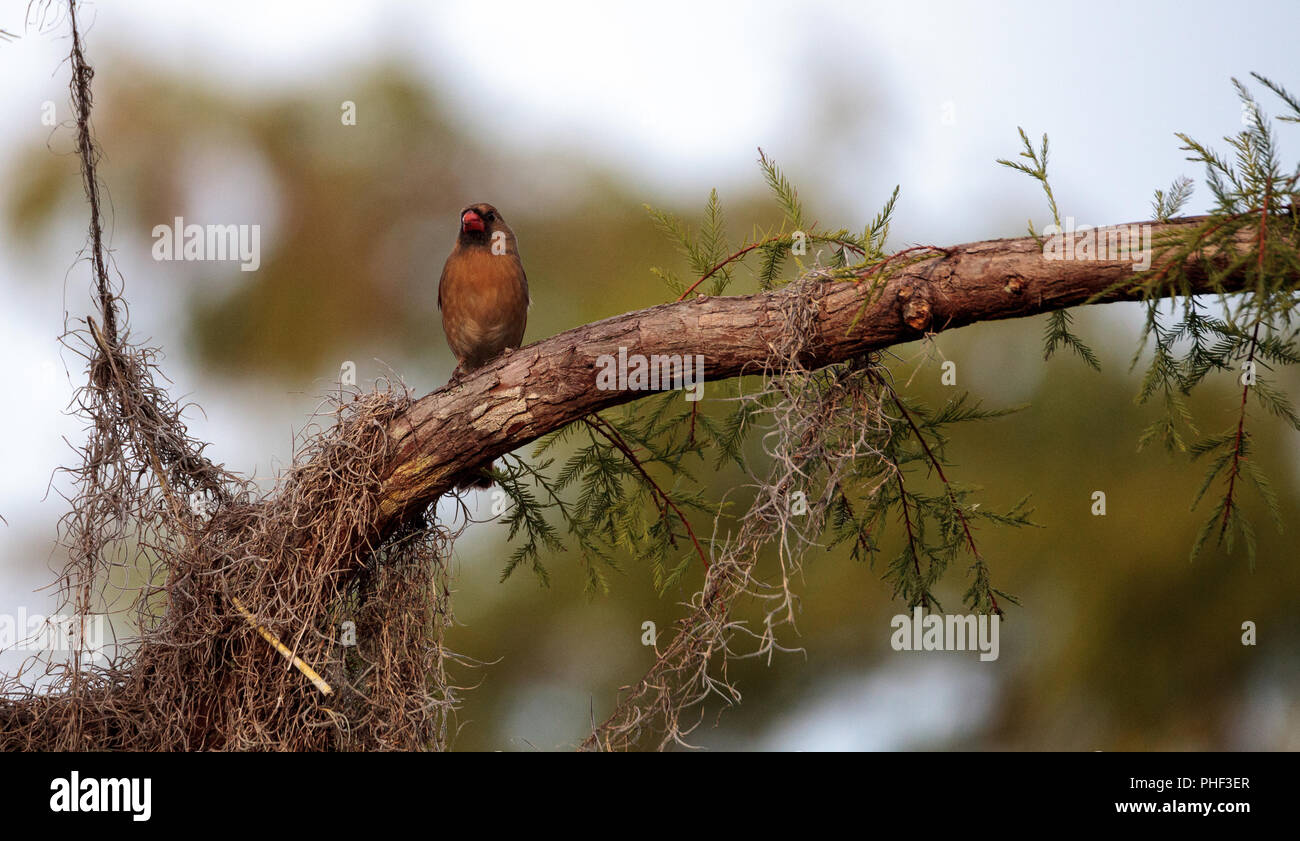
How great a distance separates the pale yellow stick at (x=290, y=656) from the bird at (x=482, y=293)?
159 cm

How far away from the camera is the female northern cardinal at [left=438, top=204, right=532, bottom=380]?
15.8 feet

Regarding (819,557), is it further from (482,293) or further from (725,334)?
(725,334)

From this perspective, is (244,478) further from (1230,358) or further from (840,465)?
(1230,358)

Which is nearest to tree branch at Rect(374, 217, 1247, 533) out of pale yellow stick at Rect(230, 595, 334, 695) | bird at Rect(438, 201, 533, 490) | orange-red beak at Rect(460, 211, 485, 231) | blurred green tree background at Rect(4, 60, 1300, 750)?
pale yellow stick at Rect(230, 595, 334, 695)

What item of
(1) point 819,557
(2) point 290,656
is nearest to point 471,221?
(2) point 290,656

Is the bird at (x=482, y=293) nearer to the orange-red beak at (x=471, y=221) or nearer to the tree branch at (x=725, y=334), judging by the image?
the orange-red beak at (x=471, y=221)

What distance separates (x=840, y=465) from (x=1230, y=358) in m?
1.11

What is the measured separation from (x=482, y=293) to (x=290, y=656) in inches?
78.1

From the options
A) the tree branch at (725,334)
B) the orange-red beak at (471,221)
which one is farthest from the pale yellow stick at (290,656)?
the orange-red beak at (471,221)

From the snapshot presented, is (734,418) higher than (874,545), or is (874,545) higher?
(734,418)

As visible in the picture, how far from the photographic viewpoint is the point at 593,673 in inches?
450

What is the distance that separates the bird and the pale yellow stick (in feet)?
5.22

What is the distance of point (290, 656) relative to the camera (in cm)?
336
